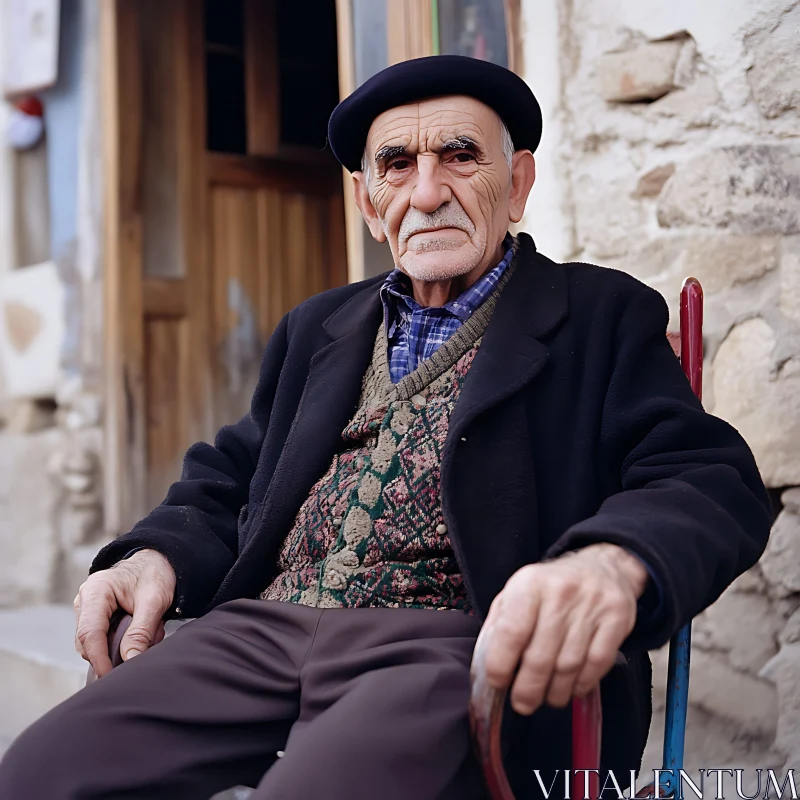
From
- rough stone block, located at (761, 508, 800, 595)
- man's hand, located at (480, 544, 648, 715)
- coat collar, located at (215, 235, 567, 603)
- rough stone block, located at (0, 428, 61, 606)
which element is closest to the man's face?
coat collar, located at (215, 235, 567, 603)

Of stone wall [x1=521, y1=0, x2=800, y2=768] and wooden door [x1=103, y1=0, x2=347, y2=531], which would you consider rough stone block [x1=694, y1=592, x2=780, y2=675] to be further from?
wooden door [x1=103, y1=0, x2=347, y2=531]

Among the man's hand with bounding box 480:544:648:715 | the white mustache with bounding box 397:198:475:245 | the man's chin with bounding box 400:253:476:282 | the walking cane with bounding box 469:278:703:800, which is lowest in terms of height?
the walking cane with bounding box 469:278:703:800

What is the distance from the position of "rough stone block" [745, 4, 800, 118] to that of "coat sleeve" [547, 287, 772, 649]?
28.1 inches

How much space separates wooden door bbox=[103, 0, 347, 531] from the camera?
13.2ft

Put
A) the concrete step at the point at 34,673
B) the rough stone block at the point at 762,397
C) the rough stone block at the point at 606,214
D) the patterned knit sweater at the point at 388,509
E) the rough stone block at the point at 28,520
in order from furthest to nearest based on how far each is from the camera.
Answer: the rough stone block at the point at 28,520 < the concrete step at the point at 34,673 < the rough stone block at the point at 606,214 < the rough stone block at the point at 762,397 < the patterned knit sweater at the point at 388,509

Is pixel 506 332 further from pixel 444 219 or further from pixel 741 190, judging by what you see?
pixel 741 190

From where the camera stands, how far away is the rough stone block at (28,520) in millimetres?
4137

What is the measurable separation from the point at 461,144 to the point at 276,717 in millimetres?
931

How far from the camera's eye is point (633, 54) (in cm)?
221

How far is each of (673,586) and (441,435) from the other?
0.48 m

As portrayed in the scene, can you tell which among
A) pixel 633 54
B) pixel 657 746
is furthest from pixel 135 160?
pixel 657 746

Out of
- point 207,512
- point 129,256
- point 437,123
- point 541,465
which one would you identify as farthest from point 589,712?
point 129,256

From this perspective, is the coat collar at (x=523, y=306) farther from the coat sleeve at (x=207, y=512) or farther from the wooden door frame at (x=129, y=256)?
the wooden door frame at (x=129, y=256)

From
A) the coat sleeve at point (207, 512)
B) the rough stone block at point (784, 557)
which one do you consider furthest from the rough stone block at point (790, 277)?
the coat sleeve at point (207, 512)
